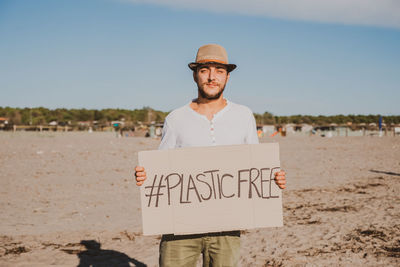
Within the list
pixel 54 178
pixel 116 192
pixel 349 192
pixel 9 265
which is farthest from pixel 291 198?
pixel 54 178

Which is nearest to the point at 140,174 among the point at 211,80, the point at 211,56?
the point at 211,80

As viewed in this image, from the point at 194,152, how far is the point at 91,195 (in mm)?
7247

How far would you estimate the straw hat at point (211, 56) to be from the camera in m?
2.30

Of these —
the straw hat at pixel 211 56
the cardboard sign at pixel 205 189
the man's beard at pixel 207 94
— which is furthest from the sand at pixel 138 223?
the straw hat at pixel 211 56

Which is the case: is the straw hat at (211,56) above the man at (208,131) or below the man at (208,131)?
above

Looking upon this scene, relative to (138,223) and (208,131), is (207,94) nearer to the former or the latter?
(208,131)

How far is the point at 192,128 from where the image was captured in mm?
2350

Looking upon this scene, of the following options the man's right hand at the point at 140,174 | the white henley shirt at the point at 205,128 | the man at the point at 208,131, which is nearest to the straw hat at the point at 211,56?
the man at the point at 208,131

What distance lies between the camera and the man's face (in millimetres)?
2332

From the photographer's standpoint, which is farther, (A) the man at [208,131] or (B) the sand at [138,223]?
(B) the sand at [138,223]

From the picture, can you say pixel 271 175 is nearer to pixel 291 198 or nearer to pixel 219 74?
pixel 219 74

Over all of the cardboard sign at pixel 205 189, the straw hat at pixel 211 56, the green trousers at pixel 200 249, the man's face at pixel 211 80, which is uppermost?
the straw hat at pixel 211 56

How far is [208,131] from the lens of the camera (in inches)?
92.7

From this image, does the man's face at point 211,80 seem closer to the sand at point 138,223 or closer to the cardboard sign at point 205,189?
the cardboard sign at point 205,189
